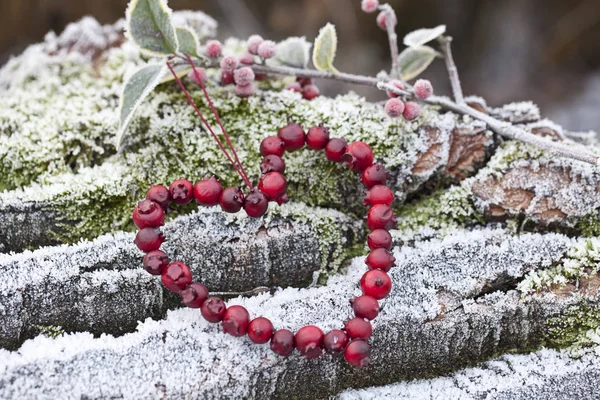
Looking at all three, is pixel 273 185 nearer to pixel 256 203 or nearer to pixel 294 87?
pixel 256 203

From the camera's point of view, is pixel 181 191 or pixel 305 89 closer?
pixel 181 191

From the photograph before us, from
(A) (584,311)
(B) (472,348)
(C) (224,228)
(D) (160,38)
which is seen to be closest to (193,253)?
(C) (224,228)

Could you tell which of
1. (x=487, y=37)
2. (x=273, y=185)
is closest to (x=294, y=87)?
(x=273, y=185)

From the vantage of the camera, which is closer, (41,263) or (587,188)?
(41,263)

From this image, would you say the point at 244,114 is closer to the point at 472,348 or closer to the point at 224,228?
the point at 224,228

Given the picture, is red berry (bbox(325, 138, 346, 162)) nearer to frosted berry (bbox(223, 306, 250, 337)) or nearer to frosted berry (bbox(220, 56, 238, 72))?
frosted berry (bbox(220, 56, 238, 72))

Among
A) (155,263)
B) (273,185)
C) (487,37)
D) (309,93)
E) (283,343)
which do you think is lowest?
(283,343)
